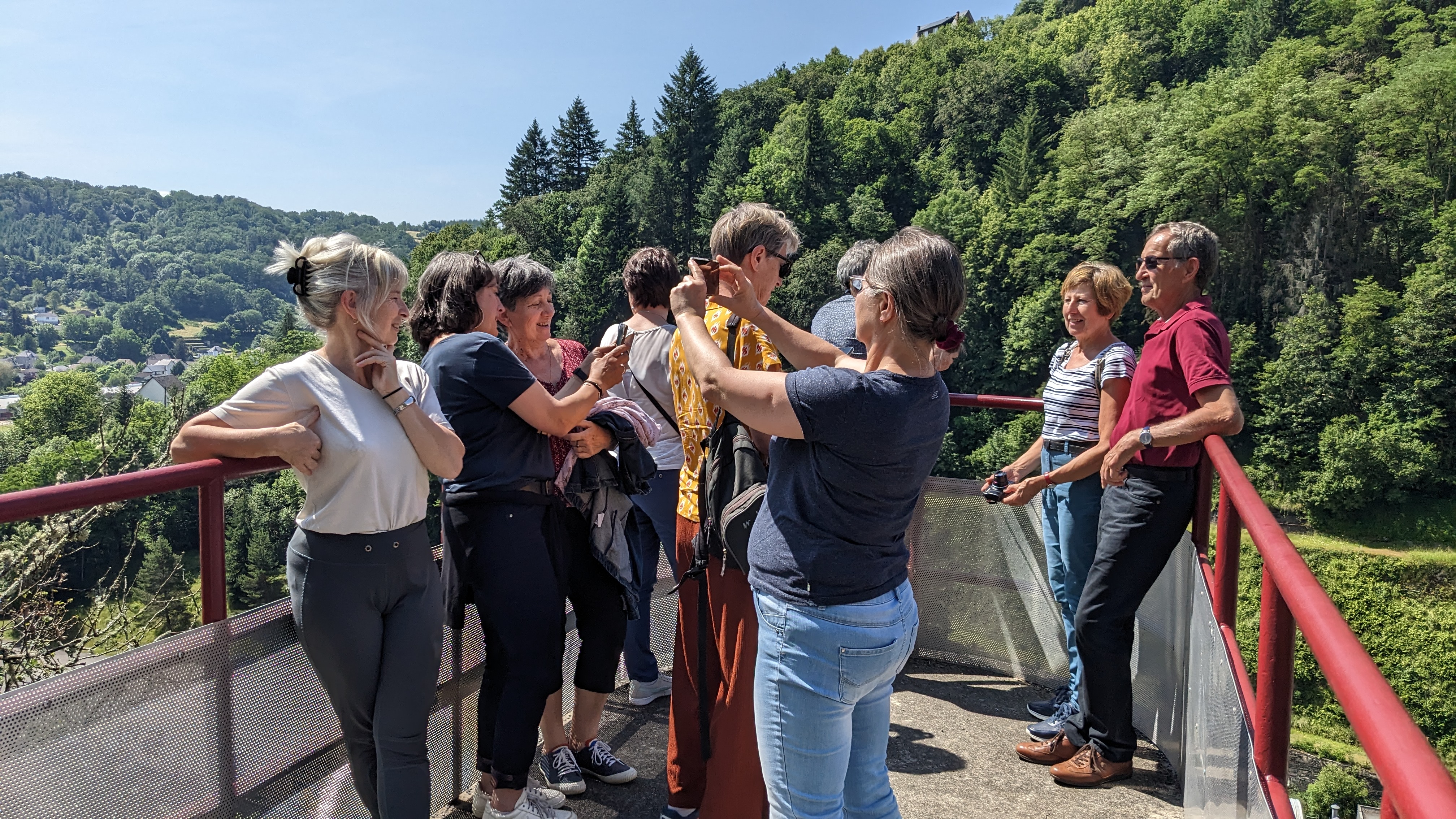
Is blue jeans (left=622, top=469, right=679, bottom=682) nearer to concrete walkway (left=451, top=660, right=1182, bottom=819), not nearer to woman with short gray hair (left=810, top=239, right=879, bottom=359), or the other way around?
concrete walkway (left=451, top=660, right=1182, bottom=819)

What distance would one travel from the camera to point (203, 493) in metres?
2.11

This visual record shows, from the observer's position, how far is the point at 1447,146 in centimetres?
4247

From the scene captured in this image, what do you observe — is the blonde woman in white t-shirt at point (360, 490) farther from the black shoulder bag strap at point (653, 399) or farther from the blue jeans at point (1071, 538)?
the blue jeans at point (1071, 538)

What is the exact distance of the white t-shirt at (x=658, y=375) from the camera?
325 centimetres

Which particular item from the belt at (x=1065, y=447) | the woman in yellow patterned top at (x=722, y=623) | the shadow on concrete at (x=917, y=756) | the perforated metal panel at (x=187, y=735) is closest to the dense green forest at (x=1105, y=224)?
the perforated metal panel at (x=187, y=735)

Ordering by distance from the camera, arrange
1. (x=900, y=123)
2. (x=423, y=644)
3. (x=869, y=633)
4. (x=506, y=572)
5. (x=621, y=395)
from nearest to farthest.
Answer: (x=869, y=633) < (x=423, y=644) < (x=506, y=572) < (x=621, y=395) < (x=900, y=123)

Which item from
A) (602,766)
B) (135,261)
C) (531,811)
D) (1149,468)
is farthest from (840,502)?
(135,261)

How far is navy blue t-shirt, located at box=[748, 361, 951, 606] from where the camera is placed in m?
1.69

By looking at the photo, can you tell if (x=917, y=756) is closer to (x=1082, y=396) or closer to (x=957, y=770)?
(x=957, y=770)

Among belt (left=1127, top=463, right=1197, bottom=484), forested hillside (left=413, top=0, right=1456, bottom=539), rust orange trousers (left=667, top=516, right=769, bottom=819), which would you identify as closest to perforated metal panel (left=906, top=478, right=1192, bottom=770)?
belt (left=1127, top=463, right=1197, bottom=484)

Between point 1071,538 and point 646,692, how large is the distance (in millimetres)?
1803

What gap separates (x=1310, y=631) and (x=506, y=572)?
193 cm

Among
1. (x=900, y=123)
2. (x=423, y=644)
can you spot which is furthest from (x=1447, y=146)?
(x=423, y=644)

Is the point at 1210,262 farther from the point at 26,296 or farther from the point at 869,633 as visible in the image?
the point at 26,296
